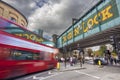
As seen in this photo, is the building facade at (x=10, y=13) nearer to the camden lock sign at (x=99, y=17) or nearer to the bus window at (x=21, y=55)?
the camden lock sign at (x=99, y=17)

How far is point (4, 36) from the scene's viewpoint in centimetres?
991

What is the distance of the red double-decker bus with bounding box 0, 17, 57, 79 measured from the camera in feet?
32.1

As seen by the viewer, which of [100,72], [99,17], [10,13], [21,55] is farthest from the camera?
[10,13]

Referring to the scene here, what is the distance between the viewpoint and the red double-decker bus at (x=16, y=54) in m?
9.79

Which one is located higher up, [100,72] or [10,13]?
[10,13]

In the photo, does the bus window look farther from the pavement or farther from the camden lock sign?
the camden lock sign

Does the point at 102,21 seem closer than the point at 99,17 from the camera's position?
Yes

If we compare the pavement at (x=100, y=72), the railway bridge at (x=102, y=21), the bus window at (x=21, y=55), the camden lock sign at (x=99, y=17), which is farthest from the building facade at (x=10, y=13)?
the bus window at (x=21, y=55)

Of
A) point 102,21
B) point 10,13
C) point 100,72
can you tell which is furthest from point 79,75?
point 10,13

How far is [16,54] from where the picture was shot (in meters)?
11.3

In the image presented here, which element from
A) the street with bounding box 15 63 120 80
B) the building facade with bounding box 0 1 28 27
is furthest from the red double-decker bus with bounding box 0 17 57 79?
the building facade with bounding box 0 1 28 27

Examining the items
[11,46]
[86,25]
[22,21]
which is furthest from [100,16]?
[22,21]

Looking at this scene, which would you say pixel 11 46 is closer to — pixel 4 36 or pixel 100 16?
pixel 4 36

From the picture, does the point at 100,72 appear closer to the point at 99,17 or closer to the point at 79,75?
the point at 79,75
